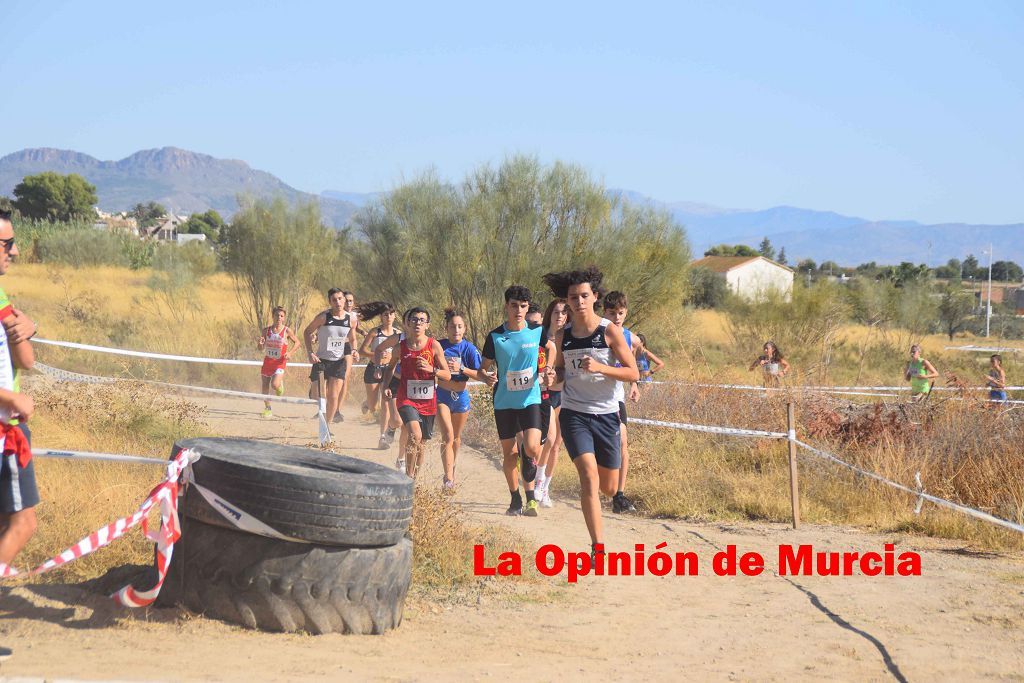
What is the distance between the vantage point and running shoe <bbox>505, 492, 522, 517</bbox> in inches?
361

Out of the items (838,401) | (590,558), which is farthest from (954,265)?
(590,558)

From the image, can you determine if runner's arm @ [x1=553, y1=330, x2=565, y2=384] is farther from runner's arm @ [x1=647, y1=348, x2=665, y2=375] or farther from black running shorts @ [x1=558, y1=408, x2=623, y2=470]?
runner's arm @ [x1=647, y1=348, x2=665, y2=375]

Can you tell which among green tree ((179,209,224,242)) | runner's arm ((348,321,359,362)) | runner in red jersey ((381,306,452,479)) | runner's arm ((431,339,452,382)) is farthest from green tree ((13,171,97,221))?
runner's arm ((431,339,452,382))

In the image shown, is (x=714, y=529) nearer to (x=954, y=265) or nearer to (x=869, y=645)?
(x=869, y=645)

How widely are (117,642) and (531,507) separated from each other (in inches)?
180

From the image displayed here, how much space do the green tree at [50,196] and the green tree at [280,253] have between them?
239ft

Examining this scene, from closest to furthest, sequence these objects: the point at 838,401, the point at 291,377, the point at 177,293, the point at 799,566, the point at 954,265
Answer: the point at 799,566 → the point at 838,401 → the point at 291,377 → the point at 177,293 → the point at 954,265

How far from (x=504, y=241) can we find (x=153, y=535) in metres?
16.9

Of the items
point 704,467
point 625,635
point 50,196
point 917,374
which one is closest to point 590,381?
point 625,635

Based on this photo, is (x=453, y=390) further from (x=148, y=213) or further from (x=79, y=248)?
(x=148, y=213)

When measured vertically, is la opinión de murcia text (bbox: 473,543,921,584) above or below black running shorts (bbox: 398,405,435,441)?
below

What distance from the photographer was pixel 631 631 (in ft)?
20.3

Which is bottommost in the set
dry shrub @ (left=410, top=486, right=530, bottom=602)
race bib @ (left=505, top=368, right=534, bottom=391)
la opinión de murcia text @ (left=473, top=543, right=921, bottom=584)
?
la opinión de murcia text @ (left=473, top=543, right=921, bottom=584)

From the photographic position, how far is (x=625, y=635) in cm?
608
